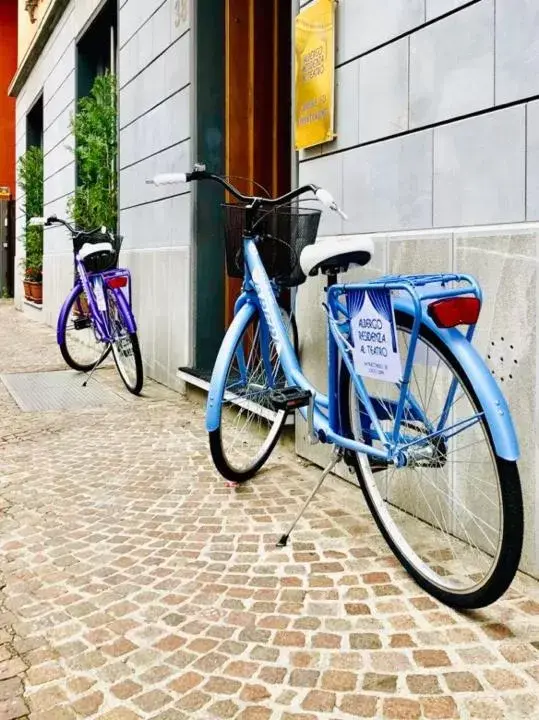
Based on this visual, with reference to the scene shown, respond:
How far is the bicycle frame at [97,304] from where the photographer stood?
18.4 ft

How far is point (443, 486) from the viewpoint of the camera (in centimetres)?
277

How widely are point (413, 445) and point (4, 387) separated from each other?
4.73 m

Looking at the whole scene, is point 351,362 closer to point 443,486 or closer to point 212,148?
point 443,486

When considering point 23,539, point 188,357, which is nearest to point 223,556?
point 23,539

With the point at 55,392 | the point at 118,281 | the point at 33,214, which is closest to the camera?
the point at 118,281

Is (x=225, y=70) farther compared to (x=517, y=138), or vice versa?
(x=225, y=70)

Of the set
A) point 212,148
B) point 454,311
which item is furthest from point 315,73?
point 454,311

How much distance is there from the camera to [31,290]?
44.4 ft

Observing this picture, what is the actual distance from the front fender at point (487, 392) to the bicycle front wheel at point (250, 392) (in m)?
1.38

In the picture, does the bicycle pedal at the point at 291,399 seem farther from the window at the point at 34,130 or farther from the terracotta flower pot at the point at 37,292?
the window at the point at 34,130

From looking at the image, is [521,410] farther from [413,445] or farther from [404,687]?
[404,687]

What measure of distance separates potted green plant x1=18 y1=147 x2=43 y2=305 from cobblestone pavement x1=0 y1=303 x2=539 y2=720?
409 inches

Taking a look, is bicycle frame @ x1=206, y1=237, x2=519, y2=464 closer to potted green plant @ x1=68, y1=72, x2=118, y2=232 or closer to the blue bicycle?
the blue bicycle

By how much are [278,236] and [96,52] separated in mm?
7610
